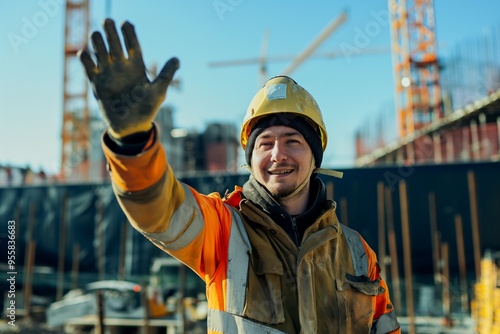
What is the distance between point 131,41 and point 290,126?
85cm

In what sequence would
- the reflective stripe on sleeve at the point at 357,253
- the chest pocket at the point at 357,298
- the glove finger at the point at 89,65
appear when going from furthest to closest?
the reflective stripe on sleeve at the point at 357,253, the chest pocket at the point at 357,298, the glove finger at the point at 89,65

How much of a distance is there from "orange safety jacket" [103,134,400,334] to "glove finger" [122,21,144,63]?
26 cm

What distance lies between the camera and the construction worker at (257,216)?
1335 mm

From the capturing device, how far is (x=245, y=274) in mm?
1646

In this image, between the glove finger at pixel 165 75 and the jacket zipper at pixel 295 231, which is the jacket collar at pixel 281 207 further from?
the glove finger at pixel 165 75

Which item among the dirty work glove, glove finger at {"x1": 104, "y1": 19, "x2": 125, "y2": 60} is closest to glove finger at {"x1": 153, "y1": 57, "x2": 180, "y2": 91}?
the dirty work glove

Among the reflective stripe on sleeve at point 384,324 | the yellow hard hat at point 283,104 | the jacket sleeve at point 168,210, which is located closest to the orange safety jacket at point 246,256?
the jacket sleeve at point 168,210

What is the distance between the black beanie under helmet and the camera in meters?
1.98

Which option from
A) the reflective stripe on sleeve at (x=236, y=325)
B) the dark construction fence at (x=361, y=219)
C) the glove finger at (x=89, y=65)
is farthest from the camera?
the dark construction fence at (x=361, y=219)

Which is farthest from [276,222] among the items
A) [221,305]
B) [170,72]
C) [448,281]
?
[448,281]

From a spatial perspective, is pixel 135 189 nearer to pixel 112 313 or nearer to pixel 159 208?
pixel 159 208

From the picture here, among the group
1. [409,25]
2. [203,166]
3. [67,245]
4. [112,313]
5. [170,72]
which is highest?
[409,25]

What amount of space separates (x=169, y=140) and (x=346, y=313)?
3015 cm

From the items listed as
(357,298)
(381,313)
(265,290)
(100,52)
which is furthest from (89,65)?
(381,313)
